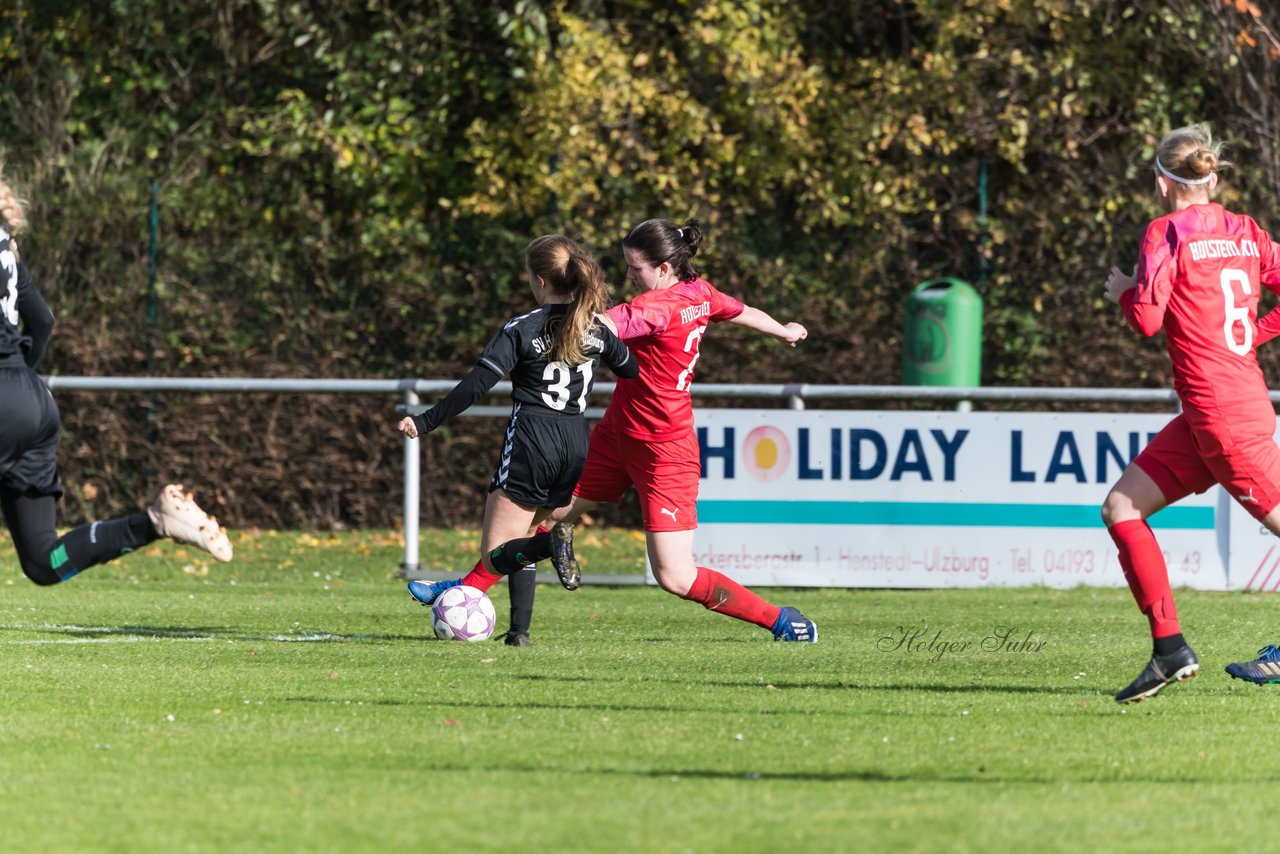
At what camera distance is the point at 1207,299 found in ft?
21.2

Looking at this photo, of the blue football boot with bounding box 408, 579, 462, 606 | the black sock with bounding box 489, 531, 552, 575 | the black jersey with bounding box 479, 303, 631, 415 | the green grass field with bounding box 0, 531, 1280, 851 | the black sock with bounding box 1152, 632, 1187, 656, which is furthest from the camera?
the blue football boot with bounding box 408, 579, 462, 606

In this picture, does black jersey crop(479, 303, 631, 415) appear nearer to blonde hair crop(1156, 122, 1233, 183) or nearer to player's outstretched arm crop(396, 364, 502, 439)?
player's outstretched arm crop(396, 364, 502, 439)

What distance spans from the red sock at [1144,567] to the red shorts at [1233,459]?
177mm

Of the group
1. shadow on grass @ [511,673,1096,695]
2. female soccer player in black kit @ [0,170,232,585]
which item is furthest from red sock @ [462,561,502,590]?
female soccer player in black kit @ [0,170,232,585]

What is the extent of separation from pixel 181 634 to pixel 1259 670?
194 inches

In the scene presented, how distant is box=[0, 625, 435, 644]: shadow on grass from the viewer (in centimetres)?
866

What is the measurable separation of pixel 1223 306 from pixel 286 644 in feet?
14.4

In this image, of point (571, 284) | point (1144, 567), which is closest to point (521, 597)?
point (571, 284)

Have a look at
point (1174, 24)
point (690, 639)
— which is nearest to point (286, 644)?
point (690, 639)

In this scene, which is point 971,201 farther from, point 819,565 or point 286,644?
point 286,644

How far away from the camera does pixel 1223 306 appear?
6461 mm

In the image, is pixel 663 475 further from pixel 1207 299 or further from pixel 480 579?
pixel 1207 299

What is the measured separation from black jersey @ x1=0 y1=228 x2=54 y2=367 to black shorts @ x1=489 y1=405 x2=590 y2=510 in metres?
2.07

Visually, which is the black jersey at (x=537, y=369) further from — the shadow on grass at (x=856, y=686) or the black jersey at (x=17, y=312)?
the black jersey at (x=17, y=312)
